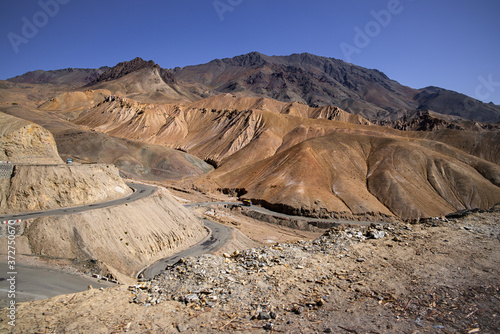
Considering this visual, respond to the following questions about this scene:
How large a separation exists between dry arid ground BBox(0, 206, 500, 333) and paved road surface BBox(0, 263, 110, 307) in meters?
3.78

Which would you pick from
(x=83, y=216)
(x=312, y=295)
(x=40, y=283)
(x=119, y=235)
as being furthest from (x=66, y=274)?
(x=312, y=295)

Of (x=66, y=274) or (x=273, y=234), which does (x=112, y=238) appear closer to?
(x=66, y=274)

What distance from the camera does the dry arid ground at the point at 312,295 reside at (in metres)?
9.11

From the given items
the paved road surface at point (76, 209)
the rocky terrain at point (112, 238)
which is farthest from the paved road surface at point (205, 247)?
the paved road surface at point (76, 209)

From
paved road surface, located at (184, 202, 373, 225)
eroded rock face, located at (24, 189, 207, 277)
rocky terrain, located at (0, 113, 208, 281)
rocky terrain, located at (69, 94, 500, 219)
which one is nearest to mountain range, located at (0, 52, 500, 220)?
rocky terrain, located at (69, 94, 500, 219)

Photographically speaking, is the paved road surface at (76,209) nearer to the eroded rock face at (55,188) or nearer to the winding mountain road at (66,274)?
the winding mountain road at (66,274)

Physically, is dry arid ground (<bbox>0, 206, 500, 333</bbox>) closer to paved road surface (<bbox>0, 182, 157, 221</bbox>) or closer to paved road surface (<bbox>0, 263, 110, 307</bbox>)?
paved road surface (<bbox>0, 263, 110, 307</bbox>)

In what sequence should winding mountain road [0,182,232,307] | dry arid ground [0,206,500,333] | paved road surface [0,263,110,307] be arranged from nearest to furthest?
dry arid ground [0,206,500,333] < paved road surface [0,263,110,307] < winding mountain road [0,182,232,307]

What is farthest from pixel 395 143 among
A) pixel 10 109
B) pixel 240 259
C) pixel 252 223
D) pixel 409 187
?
pixel 10 109

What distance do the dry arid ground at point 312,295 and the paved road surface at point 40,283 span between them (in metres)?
3.78

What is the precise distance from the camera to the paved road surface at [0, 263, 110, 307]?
13891 mm

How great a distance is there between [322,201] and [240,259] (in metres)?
37.6

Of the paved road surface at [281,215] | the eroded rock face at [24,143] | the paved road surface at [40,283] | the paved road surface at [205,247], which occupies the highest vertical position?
the eroded rock face at [24,143]

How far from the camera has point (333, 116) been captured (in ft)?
423
